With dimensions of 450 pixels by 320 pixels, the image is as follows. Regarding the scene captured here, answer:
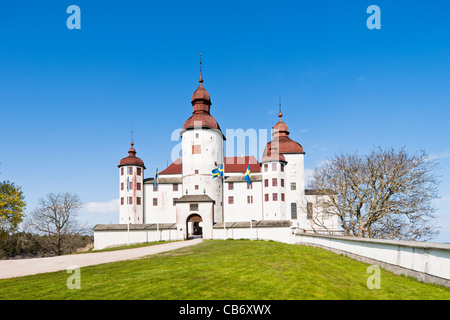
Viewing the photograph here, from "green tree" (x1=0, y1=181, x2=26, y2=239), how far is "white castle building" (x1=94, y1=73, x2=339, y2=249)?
15.9 metres

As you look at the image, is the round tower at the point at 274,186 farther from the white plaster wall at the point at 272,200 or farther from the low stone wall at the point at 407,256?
the low stone wall at the point at 407,256

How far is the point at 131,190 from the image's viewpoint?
5353 cm

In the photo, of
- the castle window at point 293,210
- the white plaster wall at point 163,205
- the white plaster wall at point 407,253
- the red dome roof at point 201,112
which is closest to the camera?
the white plaster wall at point 407,253

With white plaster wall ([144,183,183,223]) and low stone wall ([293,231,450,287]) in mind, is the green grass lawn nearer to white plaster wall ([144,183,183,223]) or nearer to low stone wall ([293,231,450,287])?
low stone wall ([293,231,450,287])

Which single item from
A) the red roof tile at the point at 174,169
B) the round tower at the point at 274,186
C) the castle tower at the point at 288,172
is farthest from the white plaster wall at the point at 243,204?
the red roof tile at the point at 174,169

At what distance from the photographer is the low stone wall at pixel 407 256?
32.7ft

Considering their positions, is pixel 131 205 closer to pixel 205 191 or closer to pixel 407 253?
pixel 205 191

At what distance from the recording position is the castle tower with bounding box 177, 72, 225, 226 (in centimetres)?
4916

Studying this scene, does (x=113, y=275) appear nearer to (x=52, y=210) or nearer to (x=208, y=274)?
(x=208, y=274)

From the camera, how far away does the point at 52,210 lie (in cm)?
5219

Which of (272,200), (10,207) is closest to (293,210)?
(272,200)

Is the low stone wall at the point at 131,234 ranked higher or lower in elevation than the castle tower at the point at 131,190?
lower

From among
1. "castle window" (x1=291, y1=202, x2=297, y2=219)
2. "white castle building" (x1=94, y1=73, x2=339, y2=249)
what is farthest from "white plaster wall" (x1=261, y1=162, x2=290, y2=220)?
"castle window" (x1=291, y1=202, x2=297, y2=219)

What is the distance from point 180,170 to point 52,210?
20.9 metres
